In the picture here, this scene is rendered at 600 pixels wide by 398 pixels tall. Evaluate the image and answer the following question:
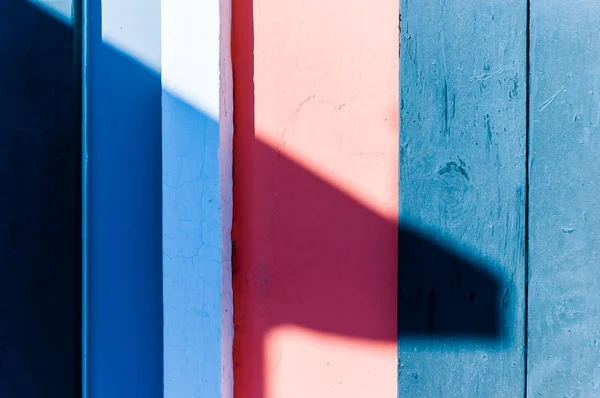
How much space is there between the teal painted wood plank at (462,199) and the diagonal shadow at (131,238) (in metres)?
0.06

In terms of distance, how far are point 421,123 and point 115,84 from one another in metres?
0.81

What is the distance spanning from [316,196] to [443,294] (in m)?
0.39

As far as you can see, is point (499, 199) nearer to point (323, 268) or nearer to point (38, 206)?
point (323, 268)

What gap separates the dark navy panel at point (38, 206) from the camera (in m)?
1.32

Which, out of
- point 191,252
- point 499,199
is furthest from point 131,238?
point 499,199

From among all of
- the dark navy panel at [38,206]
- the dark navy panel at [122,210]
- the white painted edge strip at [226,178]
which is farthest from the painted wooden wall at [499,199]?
the dark navy panel at [38,206]

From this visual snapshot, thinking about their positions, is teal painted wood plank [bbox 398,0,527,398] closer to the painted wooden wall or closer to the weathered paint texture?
the painted wooden wall

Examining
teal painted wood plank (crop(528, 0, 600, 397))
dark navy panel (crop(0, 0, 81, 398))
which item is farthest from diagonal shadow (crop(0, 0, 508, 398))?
teal painted wood plank (crop(528, 0, 600, 397))

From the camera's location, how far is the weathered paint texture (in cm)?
122

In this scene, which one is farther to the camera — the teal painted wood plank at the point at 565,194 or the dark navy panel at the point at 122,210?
the dark navy panel at the point at 122,210

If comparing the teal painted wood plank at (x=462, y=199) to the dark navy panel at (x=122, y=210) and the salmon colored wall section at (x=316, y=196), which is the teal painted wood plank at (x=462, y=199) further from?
the dark navy panel at (x=122, y=210)

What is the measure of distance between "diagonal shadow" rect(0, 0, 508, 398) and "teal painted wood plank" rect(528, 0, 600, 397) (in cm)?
32

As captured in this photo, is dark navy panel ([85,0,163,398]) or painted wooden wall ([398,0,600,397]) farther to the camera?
dark navy panel ([85,0,163,398])

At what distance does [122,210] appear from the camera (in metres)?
1.31
